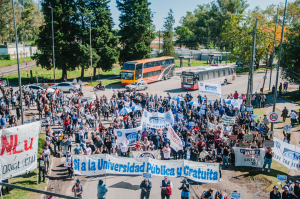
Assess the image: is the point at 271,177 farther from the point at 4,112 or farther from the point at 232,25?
the point at 232,25

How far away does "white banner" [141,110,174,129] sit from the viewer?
18250 mm

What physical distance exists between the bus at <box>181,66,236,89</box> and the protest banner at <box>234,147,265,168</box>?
22.7 meters

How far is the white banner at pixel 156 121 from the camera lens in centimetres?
1825

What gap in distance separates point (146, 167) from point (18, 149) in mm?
5670

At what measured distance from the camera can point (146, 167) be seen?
1248 centimetres

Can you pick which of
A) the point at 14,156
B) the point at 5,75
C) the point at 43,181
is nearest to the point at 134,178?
the point at 43,181

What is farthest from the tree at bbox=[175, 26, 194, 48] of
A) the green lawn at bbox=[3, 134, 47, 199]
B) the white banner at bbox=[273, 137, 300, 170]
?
the green lawn at bbox=[3, 134, 47, 199]

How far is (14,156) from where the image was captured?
37.1 feet

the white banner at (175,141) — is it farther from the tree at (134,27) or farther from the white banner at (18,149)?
the tree at (134,27)

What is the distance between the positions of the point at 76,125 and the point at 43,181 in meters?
5.85

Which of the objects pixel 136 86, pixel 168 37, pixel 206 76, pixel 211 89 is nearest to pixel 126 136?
pixel 211 89

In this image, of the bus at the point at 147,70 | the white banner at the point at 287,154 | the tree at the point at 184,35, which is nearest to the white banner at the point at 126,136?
the white banner at the point at 287,154

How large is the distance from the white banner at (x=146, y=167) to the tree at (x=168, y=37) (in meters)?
47.5

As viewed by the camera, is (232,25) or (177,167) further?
(232,25)
